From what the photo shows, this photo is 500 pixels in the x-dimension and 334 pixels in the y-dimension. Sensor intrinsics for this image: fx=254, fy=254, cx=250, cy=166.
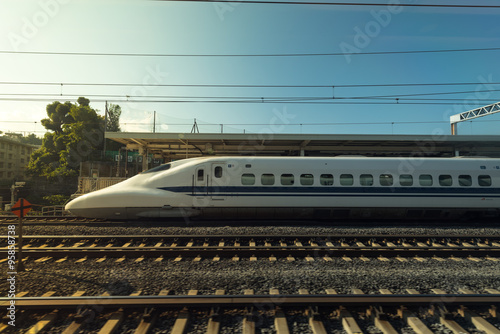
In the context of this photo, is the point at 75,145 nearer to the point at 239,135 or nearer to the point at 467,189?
the point at 239,135

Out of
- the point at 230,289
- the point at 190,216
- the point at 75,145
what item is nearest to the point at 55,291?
the point at 230,289

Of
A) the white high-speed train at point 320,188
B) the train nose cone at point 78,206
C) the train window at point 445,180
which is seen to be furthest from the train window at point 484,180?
the train nose cone at point 78,206

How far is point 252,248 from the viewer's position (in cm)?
609

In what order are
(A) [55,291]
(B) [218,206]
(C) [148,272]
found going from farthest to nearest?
(B) [218,206] → (C) [148,272] → (A) [55,291]

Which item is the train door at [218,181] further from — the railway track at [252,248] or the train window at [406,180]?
the train window at [406,180]

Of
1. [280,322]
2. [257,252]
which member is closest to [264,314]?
[280,322]

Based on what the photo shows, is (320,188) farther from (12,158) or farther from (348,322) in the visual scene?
(12,158)

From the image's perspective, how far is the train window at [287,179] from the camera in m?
9.89

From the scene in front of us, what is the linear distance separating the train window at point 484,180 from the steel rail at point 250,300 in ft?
28.6

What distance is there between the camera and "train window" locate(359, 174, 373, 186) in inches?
394

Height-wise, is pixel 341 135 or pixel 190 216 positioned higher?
pixel 341 135

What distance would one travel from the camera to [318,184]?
9930mm

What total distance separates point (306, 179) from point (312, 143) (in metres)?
7.17

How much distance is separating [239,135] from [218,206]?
258 inches
